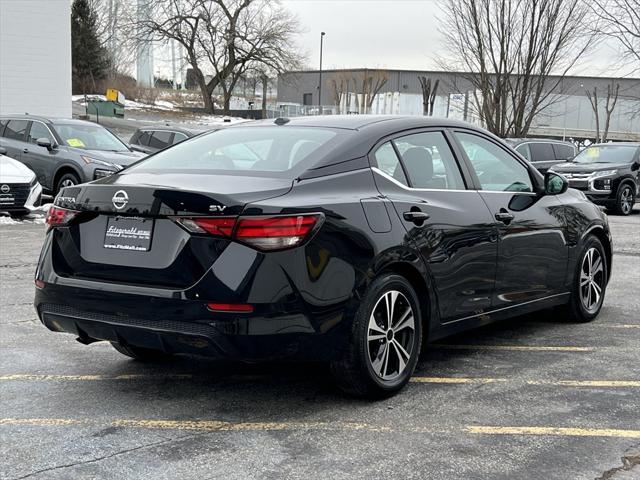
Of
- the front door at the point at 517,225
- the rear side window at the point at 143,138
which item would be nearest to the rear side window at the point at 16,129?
the rear side window at the point at 143,138

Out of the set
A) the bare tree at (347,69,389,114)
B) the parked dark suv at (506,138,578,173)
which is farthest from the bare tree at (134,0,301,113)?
the parked dark suv at (506,138,578,173)

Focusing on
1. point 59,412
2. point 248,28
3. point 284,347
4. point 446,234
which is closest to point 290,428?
point 284,347

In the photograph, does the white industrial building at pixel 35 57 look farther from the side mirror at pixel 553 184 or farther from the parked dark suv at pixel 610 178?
the side mirror at pixel 553 184

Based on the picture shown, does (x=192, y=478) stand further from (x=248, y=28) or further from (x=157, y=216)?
(x=248, y=28)

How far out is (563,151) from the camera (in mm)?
21969

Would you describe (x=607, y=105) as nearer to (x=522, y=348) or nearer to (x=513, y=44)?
(x=513, y=44)

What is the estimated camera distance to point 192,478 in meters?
3.45

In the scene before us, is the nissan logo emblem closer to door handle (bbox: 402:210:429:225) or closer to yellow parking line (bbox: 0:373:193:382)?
yellow parking line (bbox: 0:373:193:382)

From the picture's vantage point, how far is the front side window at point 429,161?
5005mm

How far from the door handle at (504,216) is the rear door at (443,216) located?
104mm

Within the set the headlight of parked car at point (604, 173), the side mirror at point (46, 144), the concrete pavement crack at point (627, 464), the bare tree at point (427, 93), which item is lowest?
→ the concrete pavement crack at point (627, 464)

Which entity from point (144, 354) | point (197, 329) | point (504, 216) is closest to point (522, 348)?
point (504, 216)

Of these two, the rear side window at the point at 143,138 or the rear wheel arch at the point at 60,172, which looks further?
the rear side window at the point at 143,138

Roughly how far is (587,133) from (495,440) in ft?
213
